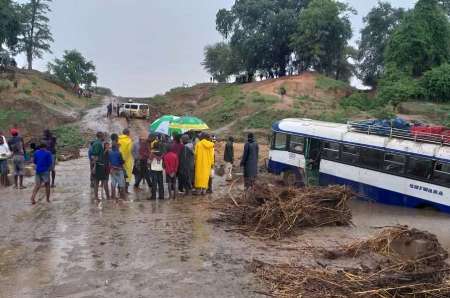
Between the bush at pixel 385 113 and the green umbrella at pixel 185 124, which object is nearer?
the green umbrella at pixel 185 124

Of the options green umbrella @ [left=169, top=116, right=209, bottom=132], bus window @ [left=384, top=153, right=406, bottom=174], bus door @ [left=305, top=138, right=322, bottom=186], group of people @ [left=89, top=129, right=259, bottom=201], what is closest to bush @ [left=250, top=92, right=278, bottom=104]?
green umbrella @ [left=169, top=116, right=209, bottom=132]

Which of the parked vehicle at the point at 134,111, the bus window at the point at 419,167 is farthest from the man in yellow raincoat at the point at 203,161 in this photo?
the parked vehicle at the point at 134,111

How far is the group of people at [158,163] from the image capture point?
529 inches

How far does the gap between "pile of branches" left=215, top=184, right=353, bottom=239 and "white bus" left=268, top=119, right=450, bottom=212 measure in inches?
140

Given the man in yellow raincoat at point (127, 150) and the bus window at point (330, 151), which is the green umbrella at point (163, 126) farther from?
the bus window at point (330, 151)

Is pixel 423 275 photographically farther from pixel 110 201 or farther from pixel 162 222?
pixel 110 201

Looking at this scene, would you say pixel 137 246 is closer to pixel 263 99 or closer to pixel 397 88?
pixel 397 88

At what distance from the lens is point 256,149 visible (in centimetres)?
1483

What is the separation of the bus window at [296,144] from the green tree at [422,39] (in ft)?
88.2

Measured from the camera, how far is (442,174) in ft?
45.4

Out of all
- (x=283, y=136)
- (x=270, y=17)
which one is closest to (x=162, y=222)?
(x=283, y=136)

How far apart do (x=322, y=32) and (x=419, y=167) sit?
41.2 metres

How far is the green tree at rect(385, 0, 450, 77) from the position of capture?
41.3 metres

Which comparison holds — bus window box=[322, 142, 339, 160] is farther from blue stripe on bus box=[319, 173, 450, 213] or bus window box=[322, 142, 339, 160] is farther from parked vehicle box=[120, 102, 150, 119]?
parked vehicle box=[120, 102, 150, 119]
